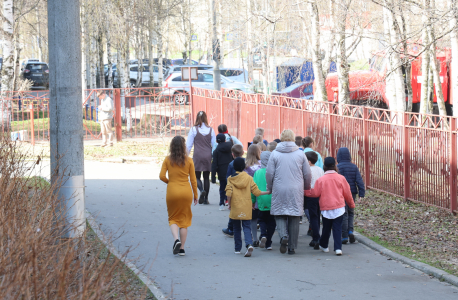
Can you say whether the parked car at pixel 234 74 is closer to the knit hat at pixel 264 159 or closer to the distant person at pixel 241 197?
the knit hat at pixel 264 159

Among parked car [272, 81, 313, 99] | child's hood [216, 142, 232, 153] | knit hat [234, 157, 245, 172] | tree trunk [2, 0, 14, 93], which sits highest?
tree trunk [2, 0, 14, 93]

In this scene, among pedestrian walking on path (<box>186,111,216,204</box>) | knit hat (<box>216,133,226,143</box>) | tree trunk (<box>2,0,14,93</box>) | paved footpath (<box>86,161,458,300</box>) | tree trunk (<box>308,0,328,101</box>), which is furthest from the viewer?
tree trunk (<box>2,0,14,93</box>)

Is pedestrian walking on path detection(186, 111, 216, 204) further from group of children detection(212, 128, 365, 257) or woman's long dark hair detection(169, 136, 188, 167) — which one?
woman's long dark hair detection(169, 136, 188, 167)

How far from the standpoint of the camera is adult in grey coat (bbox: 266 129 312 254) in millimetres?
7168

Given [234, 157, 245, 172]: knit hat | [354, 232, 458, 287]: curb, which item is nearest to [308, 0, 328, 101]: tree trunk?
[354, 232, 458, 287]: curb

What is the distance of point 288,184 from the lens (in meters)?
7.18

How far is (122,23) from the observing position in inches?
883

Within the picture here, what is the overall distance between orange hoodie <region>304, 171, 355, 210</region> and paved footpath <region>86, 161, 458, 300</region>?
2.36 feet

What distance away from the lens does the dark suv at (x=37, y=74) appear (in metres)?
39.7

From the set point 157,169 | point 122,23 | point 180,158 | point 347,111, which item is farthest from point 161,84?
point 180,158

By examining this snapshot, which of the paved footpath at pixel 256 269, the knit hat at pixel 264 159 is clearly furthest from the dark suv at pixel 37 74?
the knit hat at pixel 264 159

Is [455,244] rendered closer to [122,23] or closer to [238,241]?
[238,241]

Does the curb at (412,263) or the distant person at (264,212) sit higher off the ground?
the distant person at (264,212)

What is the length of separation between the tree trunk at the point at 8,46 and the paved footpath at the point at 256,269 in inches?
496
